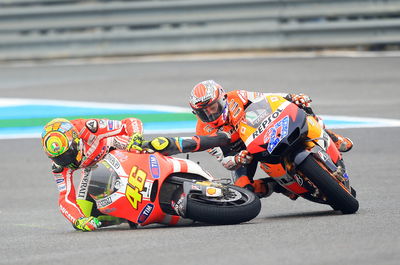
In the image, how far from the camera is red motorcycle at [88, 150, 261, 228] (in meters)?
6.98

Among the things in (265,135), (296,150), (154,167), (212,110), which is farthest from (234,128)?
(154,167)

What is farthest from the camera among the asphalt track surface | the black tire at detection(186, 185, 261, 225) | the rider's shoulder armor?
the rider's shoulder armor

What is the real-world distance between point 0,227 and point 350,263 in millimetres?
4071

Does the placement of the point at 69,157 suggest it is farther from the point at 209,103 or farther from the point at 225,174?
the point at 225,174

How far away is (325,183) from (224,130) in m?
1.01

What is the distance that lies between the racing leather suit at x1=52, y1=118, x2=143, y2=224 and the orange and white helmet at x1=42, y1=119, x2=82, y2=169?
A: 190 mm

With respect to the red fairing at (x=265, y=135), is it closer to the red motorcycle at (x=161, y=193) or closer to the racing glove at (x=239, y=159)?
the racing glove at (x=239, y=159)

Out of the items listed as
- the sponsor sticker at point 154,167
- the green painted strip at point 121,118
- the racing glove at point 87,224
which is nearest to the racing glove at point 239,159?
the sponsor sticker at point 154,167

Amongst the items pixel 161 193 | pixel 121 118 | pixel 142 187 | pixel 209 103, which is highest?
pixel 209 103

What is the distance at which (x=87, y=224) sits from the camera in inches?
293

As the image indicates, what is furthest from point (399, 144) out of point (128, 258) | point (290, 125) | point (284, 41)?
point (284, 41)

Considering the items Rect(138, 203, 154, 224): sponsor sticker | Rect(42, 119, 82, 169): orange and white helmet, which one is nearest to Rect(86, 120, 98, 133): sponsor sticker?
Rect(42, 119, 82, 169): orange and white helmet

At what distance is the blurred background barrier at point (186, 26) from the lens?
54.8 ft

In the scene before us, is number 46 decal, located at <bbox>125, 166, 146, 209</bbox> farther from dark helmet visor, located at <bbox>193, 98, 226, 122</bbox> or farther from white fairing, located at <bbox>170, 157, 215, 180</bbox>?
dark helmet visor, located at <bbox>193, 98, 226, 122</bbox>
